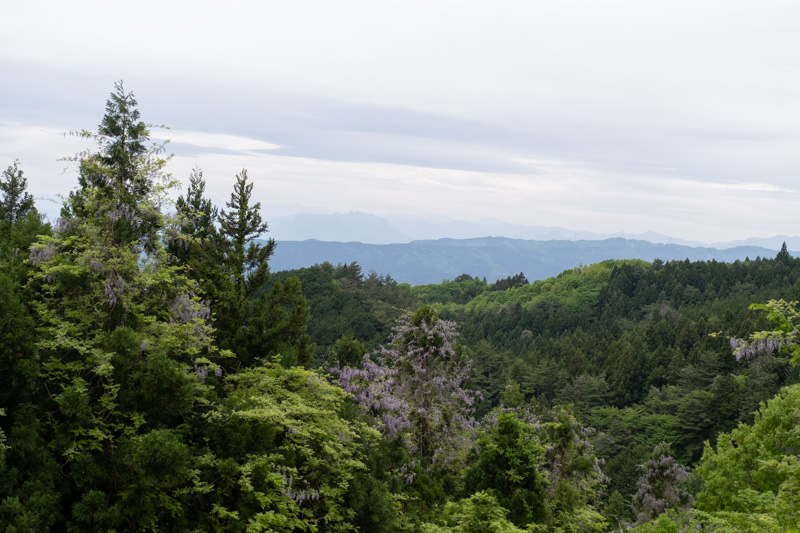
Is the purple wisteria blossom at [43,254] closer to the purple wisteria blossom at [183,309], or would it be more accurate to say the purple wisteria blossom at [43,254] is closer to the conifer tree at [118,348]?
the conifer tree at [118,348]

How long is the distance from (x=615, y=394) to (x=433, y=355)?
39133mm

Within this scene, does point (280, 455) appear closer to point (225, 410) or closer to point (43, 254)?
point (225, 410)

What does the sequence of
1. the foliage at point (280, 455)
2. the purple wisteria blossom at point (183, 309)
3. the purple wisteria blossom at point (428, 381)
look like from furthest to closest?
1. the purple wisteria blossom at point (428, 381)
2. the purple wisteria blossom at point (183, 309)
3. the foliage at point (280, 455)

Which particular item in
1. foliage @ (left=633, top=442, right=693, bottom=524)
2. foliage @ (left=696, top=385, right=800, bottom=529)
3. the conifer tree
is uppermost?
the conifer tree

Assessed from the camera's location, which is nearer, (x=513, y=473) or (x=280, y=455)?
(x=280, y=455)

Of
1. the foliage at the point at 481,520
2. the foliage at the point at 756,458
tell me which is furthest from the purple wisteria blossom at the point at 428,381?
the foliage at the point at 756,458

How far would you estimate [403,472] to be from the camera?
1315cm

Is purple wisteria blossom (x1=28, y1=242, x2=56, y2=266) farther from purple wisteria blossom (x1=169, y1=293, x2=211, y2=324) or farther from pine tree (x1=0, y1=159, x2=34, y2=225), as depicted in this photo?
pine tree (x1=0, y1=159, x2=34, y2=225)

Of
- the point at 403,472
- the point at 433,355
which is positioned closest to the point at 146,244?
the point at 403,472

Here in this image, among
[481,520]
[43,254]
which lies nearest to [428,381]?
[481,520]

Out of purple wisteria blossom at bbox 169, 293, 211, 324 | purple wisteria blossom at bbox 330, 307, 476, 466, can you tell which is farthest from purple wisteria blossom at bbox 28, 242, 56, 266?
purple wisteria blossom at bbox 330, 307, 476, 466

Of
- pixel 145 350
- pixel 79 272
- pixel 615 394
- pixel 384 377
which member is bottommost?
pixel 615 394

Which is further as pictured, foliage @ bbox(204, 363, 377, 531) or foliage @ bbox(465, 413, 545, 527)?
foliage @ bbox(465, 413, 545, 527)

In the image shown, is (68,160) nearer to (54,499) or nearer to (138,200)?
(138,200)
